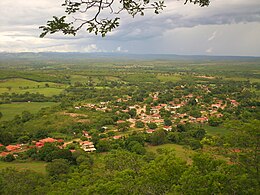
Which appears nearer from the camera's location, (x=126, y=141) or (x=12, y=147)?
(x=126, y=141)

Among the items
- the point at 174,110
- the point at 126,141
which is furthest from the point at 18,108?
the point at 126,141

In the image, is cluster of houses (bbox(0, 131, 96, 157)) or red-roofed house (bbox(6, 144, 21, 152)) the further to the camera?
red-roofed house (bbox(6, 144, 21, 152))

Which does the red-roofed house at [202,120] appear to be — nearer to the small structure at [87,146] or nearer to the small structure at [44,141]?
the small structure at [87,146]

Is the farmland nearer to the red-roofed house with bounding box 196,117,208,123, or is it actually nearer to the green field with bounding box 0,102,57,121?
the green field with bounding box 0,102,57,121

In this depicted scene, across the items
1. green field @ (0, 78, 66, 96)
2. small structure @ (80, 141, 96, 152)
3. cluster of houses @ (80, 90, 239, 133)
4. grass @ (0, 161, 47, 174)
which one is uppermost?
green field @ (0, 78, 66, 96)

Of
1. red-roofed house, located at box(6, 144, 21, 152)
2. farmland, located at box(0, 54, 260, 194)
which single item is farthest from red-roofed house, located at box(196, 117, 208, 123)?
red-roofed house, located at box(6, 144, 21, 152)

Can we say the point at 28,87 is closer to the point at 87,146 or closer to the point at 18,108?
the point at 18,108

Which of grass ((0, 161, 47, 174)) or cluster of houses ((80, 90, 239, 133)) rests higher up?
grass ((0, 161, 47, 174))
